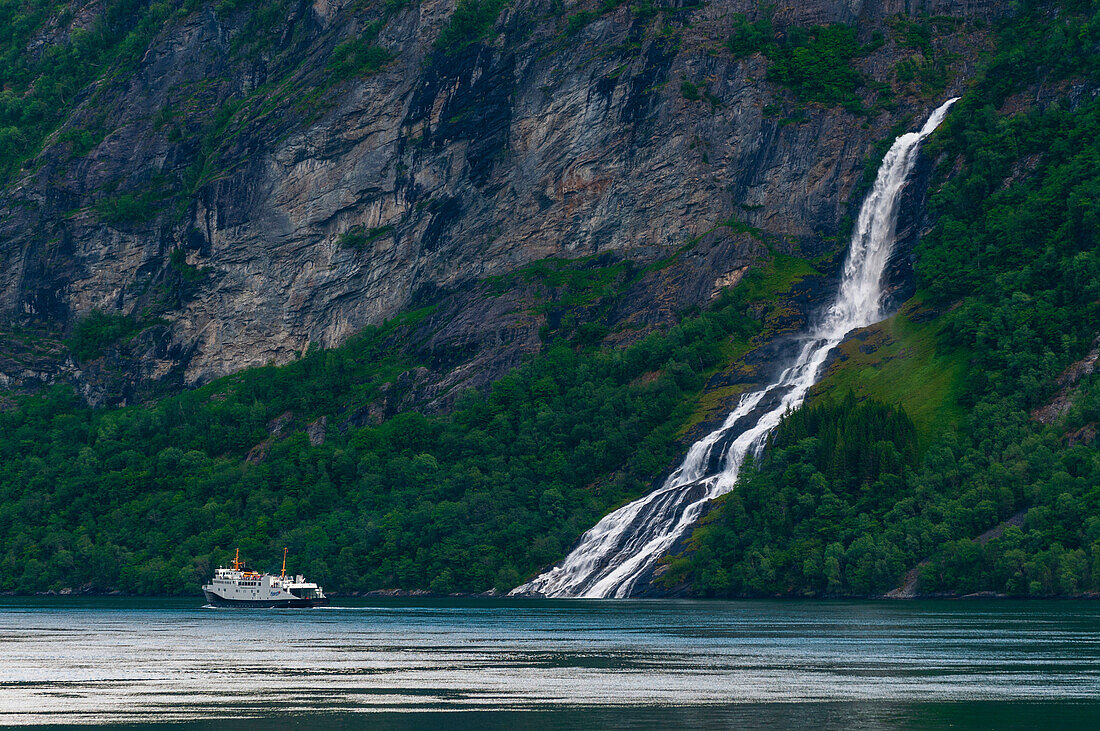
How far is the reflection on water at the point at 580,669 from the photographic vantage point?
6331 centimetres

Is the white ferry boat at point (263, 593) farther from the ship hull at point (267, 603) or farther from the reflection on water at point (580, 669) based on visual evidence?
the reflection on water at point (580, 669)

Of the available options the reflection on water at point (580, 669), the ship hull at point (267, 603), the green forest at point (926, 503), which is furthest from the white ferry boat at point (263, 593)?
the green forest at point (926, 503)

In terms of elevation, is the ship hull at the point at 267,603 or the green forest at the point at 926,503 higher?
the green forest at the point at 926,503

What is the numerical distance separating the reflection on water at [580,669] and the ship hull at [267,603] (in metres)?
35.1

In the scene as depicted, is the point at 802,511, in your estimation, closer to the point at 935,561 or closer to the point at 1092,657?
the point at 935,561


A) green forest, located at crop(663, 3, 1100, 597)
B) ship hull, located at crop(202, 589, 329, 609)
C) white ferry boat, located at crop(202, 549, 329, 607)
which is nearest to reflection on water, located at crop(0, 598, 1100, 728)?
green forest, located at crop(663, 3, 1100, 597)

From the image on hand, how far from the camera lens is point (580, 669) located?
273 ft

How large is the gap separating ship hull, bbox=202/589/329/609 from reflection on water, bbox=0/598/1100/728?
3512 cm

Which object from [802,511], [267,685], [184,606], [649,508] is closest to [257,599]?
[184,606]

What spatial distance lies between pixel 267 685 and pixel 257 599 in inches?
4314

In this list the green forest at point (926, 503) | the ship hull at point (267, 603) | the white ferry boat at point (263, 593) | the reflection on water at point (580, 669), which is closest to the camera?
the reflection on water at point (580, 669)

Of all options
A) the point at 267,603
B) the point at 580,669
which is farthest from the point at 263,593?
the point at 580,669

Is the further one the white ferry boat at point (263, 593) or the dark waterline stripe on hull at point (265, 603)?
the white ferry boat at point (263, 593)

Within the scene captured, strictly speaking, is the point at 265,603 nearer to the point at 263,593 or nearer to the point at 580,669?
the point at 263,593
